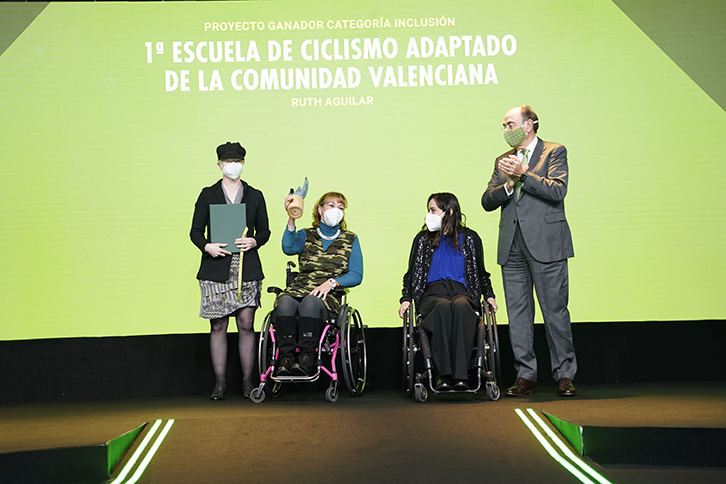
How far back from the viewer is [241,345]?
13.4 feet

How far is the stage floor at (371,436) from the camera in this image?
100 inches

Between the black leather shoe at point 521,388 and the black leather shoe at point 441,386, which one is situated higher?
the black leather shoe at point 441,386

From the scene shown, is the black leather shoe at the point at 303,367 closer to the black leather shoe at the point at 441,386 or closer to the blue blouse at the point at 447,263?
the black leather shoe at the point at 441,386

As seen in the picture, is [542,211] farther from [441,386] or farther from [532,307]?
[441,386]

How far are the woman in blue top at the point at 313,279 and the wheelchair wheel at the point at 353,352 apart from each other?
0.11 m

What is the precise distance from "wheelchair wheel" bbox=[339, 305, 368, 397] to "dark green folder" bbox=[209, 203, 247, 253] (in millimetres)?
688

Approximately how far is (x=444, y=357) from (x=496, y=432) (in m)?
0.73

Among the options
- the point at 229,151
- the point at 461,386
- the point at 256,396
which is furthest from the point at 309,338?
the point at 229,151

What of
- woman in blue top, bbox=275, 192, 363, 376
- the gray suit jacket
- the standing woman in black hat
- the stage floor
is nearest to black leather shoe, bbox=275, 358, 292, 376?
A: woman in blue top, bbox=275, 192, 363, 376

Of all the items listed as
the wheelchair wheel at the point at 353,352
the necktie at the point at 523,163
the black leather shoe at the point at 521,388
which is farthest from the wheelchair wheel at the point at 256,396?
the necktie at the point at 523,163

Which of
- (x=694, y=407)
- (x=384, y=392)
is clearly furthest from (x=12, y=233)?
(x=694, y=407)

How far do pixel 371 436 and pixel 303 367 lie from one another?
2.71 feet

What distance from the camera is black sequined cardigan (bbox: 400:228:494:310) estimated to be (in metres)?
3.90

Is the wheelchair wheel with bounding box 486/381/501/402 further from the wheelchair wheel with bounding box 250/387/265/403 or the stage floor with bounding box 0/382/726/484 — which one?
the wheelchair wheel with bounding box 250/387/265/403
